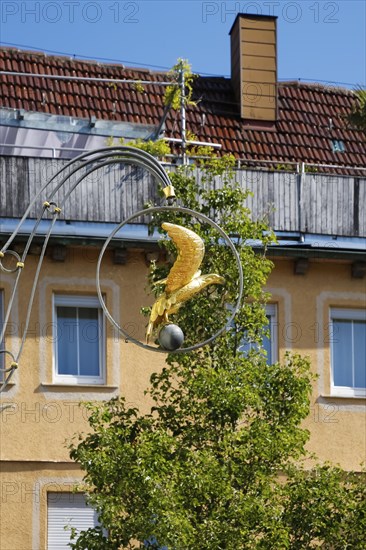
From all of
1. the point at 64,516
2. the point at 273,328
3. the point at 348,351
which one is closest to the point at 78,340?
the point at 64,516

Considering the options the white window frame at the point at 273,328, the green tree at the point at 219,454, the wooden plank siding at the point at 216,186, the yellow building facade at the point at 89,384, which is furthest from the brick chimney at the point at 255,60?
the green tree at the point at 219,454

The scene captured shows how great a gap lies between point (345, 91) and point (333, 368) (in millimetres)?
9447

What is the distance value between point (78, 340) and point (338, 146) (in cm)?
936

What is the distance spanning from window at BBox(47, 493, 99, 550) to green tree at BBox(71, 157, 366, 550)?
4038 millimetres

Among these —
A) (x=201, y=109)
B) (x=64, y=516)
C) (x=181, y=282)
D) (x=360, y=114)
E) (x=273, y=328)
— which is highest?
(x=201, y=109)

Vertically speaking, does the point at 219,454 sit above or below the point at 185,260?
below

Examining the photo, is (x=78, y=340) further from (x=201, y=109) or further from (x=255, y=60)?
(x=255, y=60)

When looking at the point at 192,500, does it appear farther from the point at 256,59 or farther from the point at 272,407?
the point at 256,59

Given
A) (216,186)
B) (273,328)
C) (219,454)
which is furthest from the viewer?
(273,328)

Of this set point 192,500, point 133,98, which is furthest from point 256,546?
point 133,98

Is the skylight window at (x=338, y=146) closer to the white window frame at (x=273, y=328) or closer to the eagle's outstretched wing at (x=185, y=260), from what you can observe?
the white window frame at (x=273, y=328)

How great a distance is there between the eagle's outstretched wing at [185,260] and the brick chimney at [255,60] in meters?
22.3

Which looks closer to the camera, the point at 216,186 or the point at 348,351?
the point at 216,186

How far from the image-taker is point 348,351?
37625 millimetres
